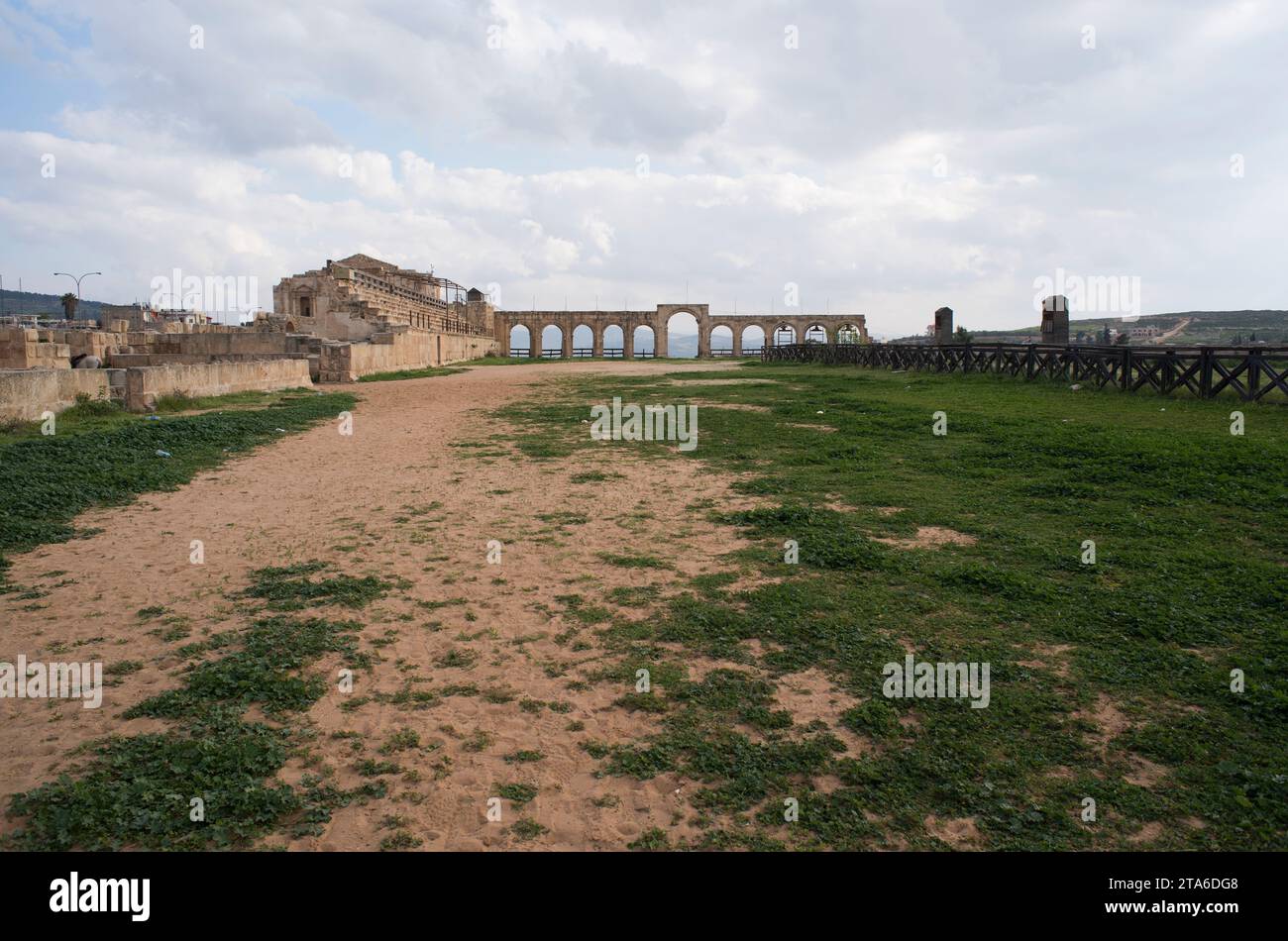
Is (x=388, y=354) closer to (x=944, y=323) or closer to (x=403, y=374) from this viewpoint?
(x=403, y=374)

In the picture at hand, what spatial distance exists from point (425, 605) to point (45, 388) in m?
10.8

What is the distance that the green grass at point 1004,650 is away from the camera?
9.18 feet

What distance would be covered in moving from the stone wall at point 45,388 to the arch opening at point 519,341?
54.0m

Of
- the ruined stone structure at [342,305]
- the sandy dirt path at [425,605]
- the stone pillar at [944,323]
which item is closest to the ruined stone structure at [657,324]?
the ruined stone structure at [342,305]

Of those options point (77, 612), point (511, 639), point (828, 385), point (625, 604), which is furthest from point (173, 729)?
point (828, 385)

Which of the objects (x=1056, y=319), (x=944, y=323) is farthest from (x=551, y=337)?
(x=1056, y=319)

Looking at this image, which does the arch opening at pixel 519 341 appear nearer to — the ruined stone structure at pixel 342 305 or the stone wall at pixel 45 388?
the ruined stone structure at pixel 342 305

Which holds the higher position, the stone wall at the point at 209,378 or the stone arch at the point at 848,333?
the stone arch at the point at 848,333

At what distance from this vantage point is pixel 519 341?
79438 millimetres

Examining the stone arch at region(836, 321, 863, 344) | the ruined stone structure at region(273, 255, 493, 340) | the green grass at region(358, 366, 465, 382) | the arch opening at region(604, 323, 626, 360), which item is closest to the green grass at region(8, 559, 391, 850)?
the green grass at region(358, 366, 465, 382)

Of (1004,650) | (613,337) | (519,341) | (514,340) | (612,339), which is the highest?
(519,341)

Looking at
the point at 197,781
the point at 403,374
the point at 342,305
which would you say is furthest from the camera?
the point at 342,305
